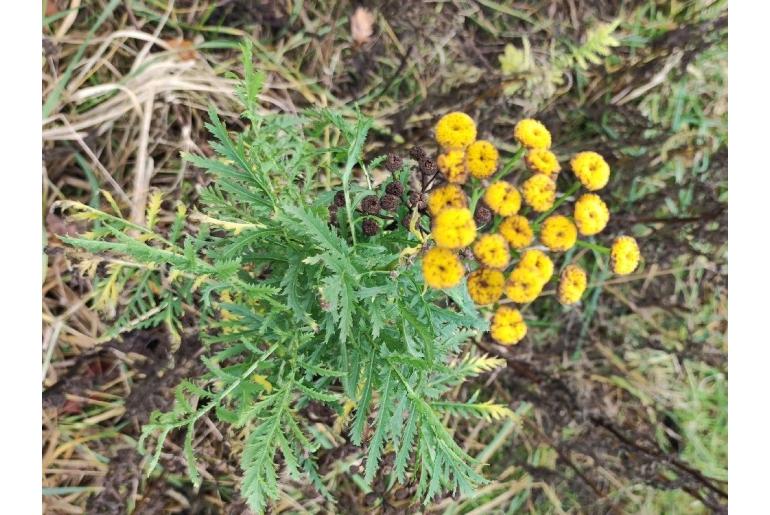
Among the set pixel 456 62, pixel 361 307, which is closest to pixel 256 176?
pixel 361 307

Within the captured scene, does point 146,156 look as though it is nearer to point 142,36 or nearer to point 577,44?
point 142,36

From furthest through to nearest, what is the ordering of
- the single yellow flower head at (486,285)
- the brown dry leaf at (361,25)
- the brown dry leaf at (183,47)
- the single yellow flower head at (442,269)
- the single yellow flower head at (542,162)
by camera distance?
the brown dry leaf at (361,25)
the brown dry leaf at (183,47)
the single yellow flower head at (542,162)
the single yellow flower head at (486,285)
the single yellow flower head at (442,269)

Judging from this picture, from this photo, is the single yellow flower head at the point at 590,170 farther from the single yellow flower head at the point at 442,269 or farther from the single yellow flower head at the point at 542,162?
the single yellow flower head at the point at 442,269

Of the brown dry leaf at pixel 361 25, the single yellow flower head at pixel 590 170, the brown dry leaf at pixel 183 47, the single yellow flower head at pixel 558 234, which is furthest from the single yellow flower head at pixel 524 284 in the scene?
the brown dry leaf at pixel 183 47

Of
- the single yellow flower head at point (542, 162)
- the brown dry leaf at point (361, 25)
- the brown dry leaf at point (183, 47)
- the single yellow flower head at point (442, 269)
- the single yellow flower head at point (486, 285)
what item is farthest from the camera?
the brown dry leaf at point (361, 25)

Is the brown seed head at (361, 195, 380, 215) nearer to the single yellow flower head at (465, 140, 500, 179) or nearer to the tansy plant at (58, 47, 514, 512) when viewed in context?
the tansy plant at (58, 47, 514, 512)
